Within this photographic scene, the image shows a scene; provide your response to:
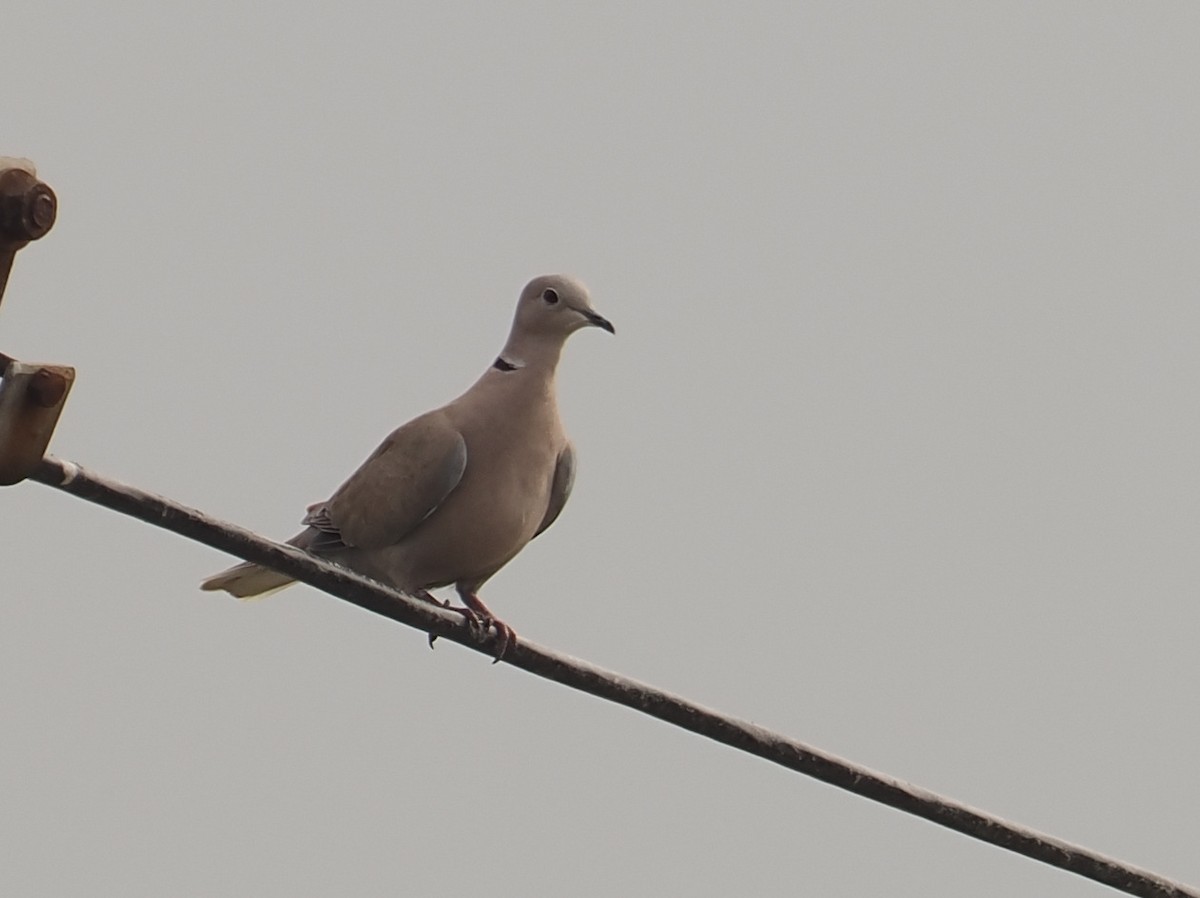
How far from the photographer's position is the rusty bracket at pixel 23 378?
3.13 m

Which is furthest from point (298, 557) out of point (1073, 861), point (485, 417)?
point (485, 417)

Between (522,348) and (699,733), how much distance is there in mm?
2678

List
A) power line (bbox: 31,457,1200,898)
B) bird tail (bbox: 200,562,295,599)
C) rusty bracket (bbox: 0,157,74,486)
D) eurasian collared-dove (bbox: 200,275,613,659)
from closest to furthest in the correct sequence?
rusty bracket (bbox: 0,157,74,486), power line (bbox: 31,457,1200,898), eurasian collared-dove (bbox: 200,275,613,659), bird tail (bbox: 200,562,295,599)

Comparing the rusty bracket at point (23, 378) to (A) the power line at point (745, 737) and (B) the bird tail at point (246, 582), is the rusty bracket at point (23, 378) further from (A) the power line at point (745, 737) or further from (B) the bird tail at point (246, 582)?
(B) the bird tail at point (246, 582)

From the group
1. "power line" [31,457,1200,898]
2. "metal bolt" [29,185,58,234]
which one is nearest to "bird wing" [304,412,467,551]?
"power line" [31,457,1200,898]

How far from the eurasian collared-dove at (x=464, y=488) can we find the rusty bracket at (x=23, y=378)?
3.07m

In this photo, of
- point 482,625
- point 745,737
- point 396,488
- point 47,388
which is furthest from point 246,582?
point 47,388

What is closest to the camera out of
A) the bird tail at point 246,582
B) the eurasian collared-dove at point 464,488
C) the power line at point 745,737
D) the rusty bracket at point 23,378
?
the rusty bracket at point 23,378

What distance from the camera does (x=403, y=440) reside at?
21.9 ft

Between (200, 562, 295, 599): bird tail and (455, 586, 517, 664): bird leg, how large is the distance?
2.20 ft

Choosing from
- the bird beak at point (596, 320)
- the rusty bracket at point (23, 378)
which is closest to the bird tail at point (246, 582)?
the bird beak at point (596, 320)

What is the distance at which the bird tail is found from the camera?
6883 millimetres

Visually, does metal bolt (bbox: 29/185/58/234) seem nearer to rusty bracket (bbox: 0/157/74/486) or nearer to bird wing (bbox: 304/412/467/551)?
rusty bracket (bbox: 0/157/74/486)

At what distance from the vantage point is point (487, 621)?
584cm
